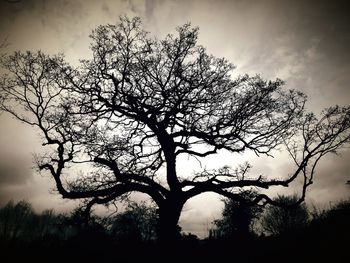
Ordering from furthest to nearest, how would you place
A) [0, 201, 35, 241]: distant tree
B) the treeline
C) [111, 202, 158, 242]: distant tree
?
[0, 201, 35, 241]: distant tree → [111, 202, 158, 242]: distant tree → the treeline

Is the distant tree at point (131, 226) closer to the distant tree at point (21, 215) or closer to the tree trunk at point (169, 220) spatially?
A: the tree trunk at point (169, 220)

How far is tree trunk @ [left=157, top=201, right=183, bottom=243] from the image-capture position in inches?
448

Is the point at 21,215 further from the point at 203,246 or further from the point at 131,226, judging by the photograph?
the point at 203,246

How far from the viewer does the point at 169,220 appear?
39.3 feet

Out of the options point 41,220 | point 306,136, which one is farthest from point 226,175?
point 41,220

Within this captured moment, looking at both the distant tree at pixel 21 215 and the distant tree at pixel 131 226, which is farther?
the distant tree at pixel 21 215

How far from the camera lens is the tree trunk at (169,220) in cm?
1138

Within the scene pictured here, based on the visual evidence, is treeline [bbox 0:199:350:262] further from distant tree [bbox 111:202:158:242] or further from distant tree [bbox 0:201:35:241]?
distant tree [bbox 0:201:35:241]

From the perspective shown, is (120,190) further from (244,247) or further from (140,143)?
(244,247)

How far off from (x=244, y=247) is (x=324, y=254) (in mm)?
3432

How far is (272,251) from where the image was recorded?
7543mm

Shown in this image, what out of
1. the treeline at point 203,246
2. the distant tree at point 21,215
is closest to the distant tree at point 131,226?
the treeline at point 203,246

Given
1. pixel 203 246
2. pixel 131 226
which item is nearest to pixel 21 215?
pixel 131 226

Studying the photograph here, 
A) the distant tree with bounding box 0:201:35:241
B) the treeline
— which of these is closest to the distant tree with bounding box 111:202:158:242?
the treeline
